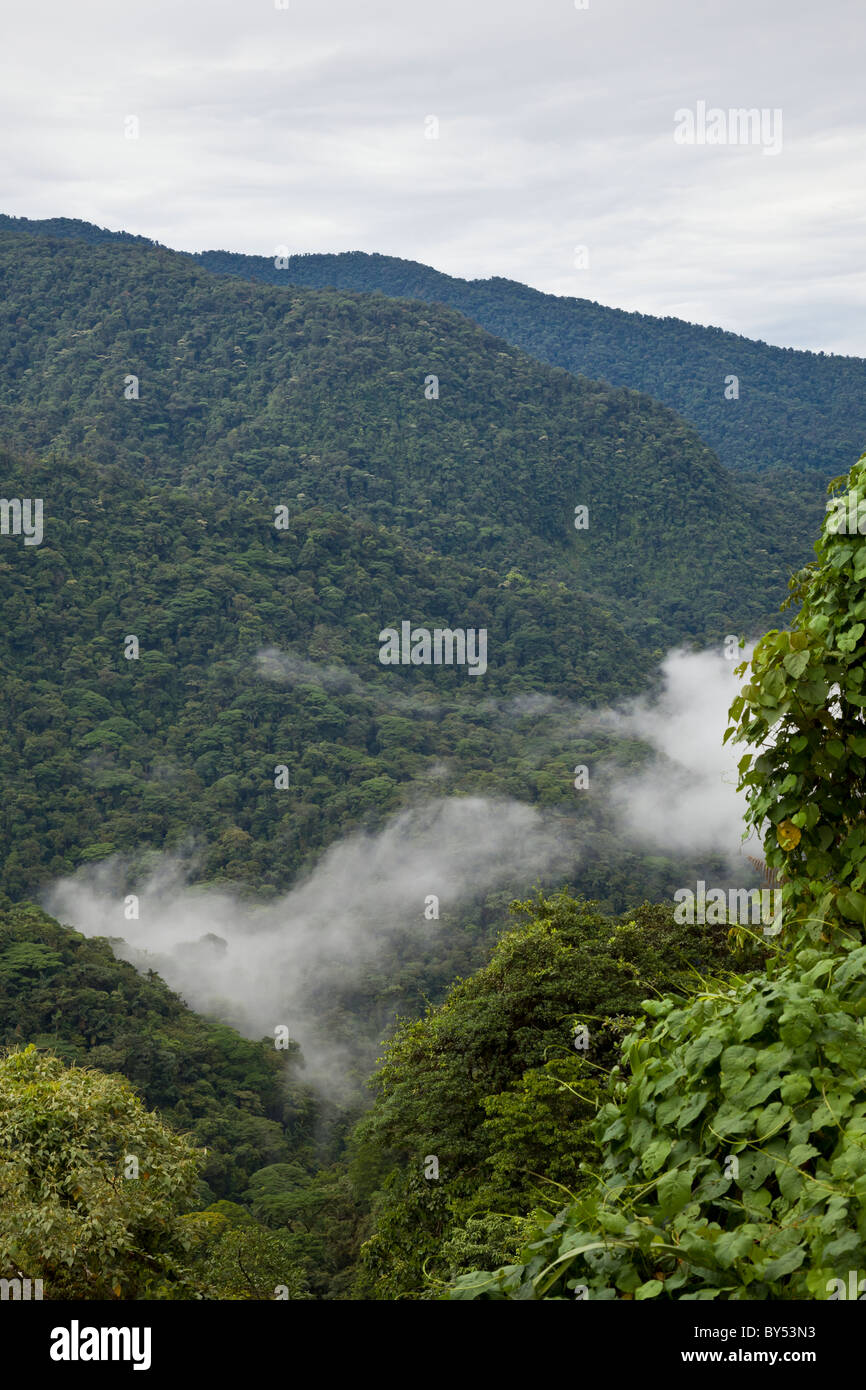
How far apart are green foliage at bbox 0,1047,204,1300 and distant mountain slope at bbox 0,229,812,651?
96.8 metres

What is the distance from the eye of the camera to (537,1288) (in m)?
1.99

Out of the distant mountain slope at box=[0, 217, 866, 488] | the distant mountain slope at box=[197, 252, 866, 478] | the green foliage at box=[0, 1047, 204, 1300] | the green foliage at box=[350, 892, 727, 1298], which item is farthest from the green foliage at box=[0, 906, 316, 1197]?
the distant mountain slope at box=[197, 252, 866, 478]

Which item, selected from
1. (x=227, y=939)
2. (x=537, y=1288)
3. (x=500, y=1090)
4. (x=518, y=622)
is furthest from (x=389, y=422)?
(x=537, y=1288)

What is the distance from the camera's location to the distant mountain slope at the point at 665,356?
15375 centimetres

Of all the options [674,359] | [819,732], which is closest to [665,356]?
[674,359]

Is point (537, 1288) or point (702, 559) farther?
point (702, 559)

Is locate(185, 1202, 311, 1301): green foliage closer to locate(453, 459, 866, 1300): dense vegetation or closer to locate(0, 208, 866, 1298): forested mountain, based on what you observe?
locate(0, 208, 866, 1298): forested mountain

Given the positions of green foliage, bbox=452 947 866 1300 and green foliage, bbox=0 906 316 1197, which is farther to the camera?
green foliage, bbox=0 906 316 1197

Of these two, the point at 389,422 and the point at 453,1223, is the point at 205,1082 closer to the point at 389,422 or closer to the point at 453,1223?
the point at 453,1223

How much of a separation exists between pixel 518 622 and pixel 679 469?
31378 mm

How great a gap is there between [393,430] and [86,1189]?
114 metres

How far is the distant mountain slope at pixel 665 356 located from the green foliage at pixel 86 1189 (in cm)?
14639

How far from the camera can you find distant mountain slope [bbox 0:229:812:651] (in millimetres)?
111000

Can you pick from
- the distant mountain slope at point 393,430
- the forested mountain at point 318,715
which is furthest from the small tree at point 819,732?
the distant mountain slope at point 393,430
